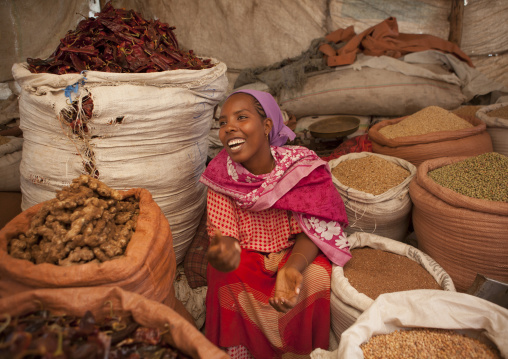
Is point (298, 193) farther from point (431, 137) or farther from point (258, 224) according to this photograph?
point (431, 137)

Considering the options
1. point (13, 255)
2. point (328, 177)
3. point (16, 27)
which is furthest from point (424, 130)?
point (16, 27)

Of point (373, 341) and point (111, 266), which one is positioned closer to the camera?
point (111, 266)

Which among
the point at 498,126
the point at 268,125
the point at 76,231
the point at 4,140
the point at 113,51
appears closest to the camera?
the point at 76,231

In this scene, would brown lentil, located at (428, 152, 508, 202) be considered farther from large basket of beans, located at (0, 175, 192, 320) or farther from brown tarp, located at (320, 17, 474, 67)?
brown tarp, located at (320, 17, 474, 67)

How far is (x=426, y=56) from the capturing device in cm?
339

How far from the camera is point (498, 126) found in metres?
2.54

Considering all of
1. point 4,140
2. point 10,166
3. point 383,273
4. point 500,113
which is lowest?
point 383,273

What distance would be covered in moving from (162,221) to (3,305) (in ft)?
2.01

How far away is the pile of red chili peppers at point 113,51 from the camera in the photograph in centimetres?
193

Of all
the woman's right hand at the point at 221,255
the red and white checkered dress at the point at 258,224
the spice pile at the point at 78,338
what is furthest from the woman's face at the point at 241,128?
the spice pile at the point at 78,338

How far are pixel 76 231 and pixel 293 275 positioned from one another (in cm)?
86

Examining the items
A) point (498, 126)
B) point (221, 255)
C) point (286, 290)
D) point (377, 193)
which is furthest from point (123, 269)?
point (498, 126)

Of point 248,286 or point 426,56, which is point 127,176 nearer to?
point 248,286

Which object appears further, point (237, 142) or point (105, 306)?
point (237, 142)
